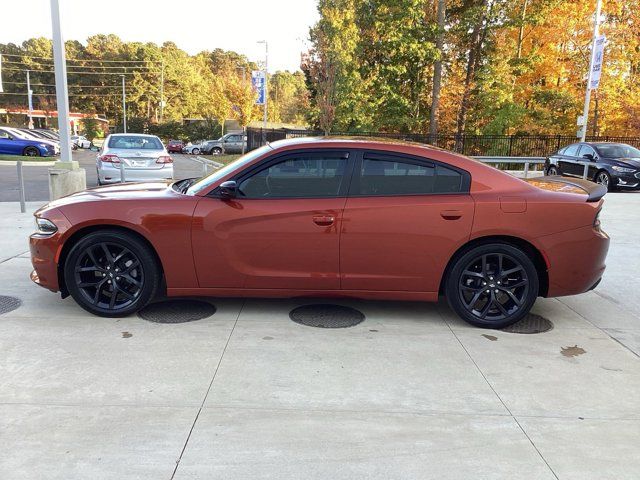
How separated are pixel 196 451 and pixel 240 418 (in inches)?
14.6

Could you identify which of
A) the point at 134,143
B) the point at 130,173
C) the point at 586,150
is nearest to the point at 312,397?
the point at 130,173

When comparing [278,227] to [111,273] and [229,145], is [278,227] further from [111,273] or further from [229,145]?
[229,145]

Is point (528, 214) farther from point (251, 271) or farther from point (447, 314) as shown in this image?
point (251, 271)

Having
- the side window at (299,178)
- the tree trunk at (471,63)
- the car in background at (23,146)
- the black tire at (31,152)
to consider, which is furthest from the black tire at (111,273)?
the black tire at (31,152)

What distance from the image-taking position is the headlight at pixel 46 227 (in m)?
4.41

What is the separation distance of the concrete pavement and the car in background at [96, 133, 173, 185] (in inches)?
311

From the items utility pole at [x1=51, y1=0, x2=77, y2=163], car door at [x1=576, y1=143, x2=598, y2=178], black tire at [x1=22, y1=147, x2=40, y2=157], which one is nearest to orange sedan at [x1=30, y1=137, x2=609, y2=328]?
utility pole at [x1=51, y1=0, x2=77, y2=163]

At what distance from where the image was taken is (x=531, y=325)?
4.60 m

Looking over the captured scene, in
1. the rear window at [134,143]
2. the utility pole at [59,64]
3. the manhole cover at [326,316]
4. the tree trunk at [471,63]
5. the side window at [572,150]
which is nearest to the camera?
the manhole cover at [326,316]

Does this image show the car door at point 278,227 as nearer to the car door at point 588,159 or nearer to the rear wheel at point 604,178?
the rear wheel at point 604,178

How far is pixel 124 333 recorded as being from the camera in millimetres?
4195

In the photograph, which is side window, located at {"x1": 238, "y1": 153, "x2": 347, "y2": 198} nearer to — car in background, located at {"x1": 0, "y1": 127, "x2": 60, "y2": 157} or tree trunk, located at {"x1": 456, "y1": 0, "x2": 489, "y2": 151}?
tree trunk, located at {"x1": 456, "y1": 0, "x2": 489, "y2": 151}

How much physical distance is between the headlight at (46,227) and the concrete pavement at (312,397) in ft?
2.46

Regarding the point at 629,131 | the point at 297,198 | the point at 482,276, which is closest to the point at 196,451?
the point at 297,198
